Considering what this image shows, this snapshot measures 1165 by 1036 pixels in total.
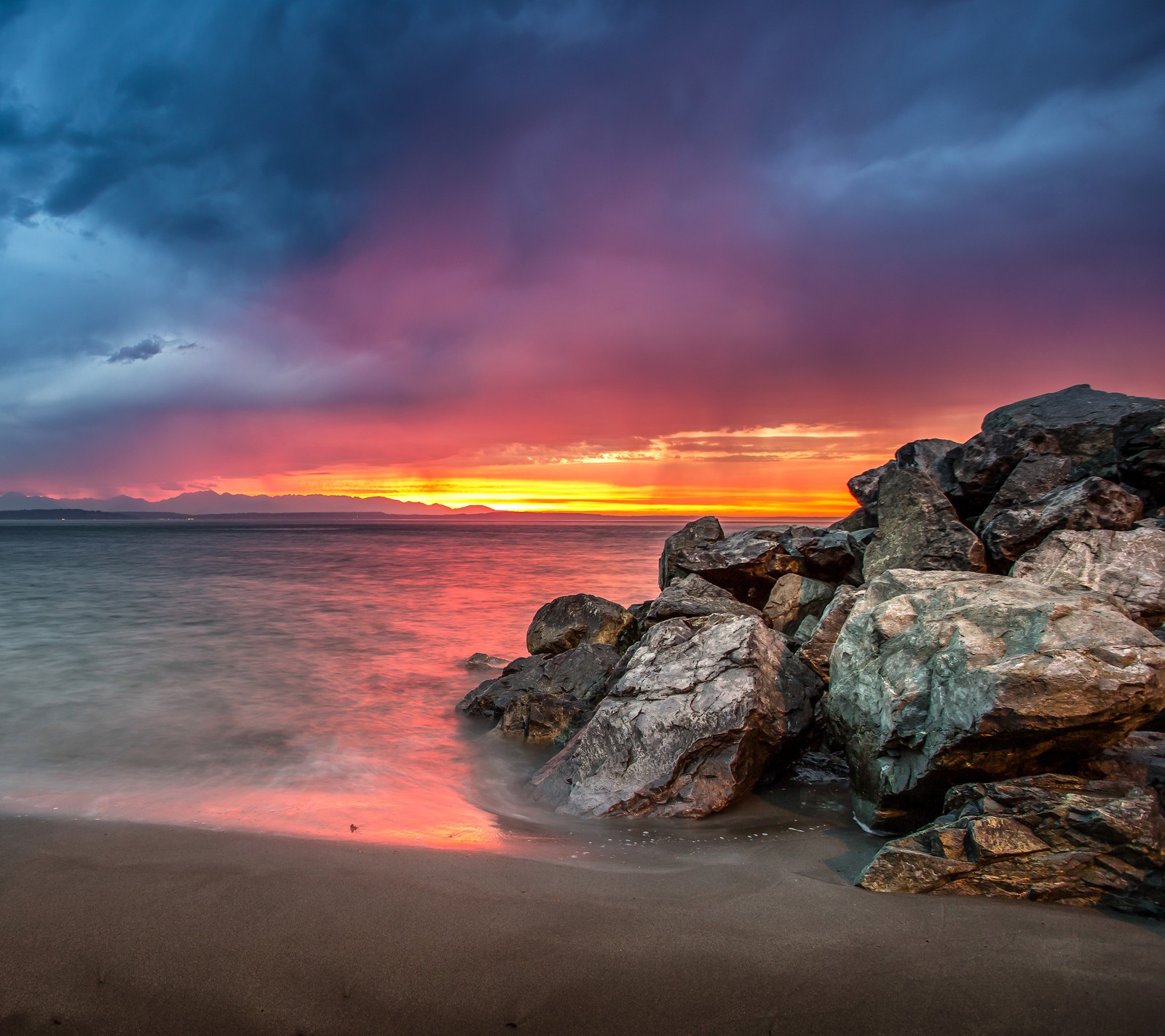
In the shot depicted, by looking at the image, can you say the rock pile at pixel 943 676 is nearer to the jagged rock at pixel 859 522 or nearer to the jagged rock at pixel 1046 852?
the jagged rock at pixel 1046 852

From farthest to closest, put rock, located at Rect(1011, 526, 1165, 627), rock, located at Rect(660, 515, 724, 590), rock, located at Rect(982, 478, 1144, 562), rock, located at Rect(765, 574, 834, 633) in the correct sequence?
rock, located at Rect(660, 515, 724, 590), rock, located at Rect(765, 574, 834, 633), rock, located at Rect(982, 478, 1144, 562), rock, located at Rect(1011, 526, 1165, 627)


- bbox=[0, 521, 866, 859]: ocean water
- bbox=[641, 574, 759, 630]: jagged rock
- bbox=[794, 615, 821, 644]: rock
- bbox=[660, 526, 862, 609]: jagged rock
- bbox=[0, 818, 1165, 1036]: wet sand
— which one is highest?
bbox=[660, 526, 862, 609]: jagged rock

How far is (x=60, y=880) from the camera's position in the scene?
397cm

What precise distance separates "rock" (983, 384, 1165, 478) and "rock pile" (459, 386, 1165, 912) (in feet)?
0.11

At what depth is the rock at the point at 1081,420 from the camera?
8672 millimetres

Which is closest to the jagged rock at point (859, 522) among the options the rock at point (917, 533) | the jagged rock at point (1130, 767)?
the rock at point (917, 533)

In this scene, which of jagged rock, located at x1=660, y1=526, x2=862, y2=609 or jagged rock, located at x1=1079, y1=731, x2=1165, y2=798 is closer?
jagged rock, located at x1=1079, y1=731, x2=1165, y2=798

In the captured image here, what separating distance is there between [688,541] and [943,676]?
623 cm

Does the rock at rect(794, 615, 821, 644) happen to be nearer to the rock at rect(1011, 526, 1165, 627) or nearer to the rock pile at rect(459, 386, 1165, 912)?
the rock pile at rect(459, 386, 1165, 912)

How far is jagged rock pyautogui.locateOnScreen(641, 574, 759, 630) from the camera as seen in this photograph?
8.09 metres

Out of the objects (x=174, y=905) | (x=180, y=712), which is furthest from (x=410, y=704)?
(x=174, y=905)

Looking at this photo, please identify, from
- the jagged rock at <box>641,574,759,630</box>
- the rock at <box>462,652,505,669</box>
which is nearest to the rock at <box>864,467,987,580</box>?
the jagged rock at <box>641,574,759,630</box>

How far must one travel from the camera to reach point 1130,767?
4.30m

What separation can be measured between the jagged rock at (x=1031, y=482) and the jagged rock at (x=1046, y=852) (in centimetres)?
485
